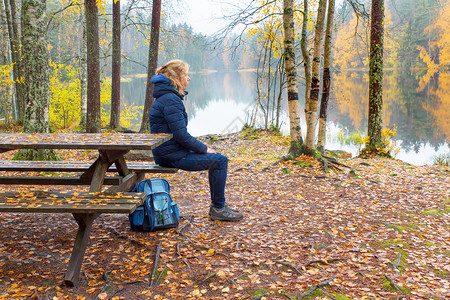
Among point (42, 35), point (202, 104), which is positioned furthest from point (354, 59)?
point (42, 35)

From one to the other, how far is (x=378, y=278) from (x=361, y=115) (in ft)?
63.6

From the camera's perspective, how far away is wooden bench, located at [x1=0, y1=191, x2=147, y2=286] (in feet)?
9.09

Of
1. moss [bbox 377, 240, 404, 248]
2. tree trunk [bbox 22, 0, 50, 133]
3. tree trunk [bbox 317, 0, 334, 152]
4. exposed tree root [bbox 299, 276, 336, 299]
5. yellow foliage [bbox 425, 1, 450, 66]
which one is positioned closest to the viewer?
exposed tree root [bbox 299, 276, 336, 299]

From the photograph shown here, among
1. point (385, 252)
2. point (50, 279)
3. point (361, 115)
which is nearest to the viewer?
point (50, 279)

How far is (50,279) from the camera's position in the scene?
2.83 m

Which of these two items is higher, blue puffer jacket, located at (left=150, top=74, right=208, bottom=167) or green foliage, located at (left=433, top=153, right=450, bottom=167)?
blue puffer jacket, located at (left=150, top=74, right=208, bottom=167)

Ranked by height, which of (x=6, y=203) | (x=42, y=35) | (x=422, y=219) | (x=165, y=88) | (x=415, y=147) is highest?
(x=42, y=35)

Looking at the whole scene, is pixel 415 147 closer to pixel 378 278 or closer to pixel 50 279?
pixel 378 278

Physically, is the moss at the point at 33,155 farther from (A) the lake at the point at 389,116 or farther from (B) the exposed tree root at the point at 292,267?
(A) the lake at the point at 389,116

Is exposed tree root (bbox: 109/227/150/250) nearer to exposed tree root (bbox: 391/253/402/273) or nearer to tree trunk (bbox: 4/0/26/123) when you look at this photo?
exposed tree root (bbox: 391/253/402/273)

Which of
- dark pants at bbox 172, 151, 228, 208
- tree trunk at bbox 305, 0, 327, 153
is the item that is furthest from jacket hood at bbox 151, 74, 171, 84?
tree trunk at bbox 305, 0, 327, 153

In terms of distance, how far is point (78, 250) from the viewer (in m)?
2.88

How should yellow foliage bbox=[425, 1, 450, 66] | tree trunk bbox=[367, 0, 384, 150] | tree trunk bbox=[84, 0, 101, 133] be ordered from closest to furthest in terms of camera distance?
tree trunk bbox=[367, 0, 384, 150]
tree trunk bbox=[84, 0, 101, 133]
yellow foliage bbox=[425, 1, 450, 66]

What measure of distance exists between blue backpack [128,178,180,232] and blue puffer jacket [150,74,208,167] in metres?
0.44
